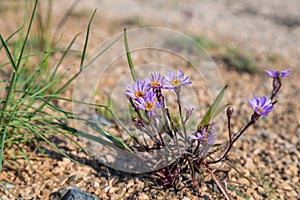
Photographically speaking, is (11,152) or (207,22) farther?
(207,22)

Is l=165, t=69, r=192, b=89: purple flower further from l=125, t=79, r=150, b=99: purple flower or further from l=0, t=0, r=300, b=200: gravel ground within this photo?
l=0, t=0, r=300, b=200: gravel ground

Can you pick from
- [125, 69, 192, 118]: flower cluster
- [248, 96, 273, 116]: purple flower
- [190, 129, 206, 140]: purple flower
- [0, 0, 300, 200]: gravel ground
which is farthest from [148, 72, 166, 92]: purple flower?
[0, 0, 300, 200]: gravel ground

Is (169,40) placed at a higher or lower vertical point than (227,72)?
higher

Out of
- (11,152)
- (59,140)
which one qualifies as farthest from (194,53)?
(11,152)

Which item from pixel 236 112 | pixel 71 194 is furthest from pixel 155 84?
pixel 236 112

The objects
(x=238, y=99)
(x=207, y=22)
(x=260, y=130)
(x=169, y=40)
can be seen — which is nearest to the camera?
(x=260, y=130)

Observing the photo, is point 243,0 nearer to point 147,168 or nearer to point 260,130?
point 260,130
